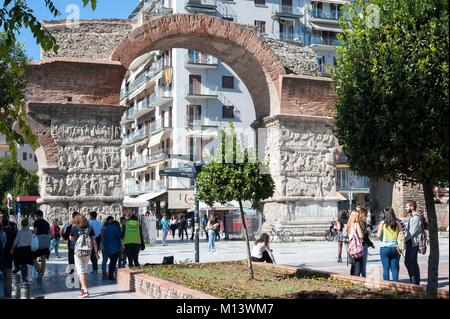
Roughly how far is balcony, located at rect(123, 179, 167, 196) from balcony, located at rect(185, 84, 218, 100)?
5.99 m

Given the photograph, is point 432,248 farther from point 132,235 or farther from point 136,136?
point 136,136

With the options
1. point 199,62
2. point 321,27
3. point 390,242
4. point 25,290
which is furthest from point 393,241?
point 321,27

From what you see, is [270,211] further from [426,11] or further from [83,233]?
[426,11]

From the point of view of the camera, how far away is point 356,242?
996cm

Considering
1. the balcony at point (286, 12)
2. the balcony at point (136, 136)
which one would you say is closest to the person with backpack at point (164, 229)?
the balcony at point (136, 136)

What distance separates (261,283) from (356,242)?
68.0 inches

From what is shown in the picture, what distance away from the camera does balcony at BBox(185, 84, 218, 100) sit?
40125 millimetres

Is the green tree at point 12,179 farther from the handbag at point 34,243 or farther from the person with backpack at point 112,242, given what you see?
the handbag at point 34,243

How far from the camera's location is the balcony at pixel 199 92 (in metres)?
40.1

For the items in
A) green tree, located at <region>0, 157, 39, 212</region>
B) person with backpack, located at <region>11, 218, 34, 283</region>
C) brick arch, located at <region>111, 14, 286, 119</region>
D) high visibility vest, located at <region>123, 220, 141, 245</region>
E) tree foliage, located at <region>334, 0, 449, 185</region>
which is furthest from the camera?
green tree, located at <region>0, 157, 39, 212</region>

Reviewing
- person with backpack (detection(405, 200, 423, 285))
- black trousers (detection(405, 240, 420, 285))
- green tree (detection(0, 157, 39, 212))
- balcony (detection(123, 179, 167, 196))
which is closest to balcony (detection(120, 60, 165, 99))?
balcony (detection(123, 179, 167, 196))

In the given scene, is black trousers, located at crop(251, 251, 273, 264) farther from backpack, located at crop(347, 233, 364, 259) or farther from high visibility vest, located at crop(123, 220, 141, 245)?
high visibility vest, located at crop(123, 220, 141, 245)

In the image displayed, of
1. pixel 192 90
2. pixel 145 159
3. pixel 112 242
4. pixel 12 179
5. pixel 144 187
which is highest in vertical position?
pixel 192 90

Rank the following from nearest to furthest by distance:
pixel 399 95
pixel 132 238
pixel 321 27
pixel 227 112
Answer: pixel 399 95 → pixel 132 238 → pixel 227 112 → pixel 321 27
